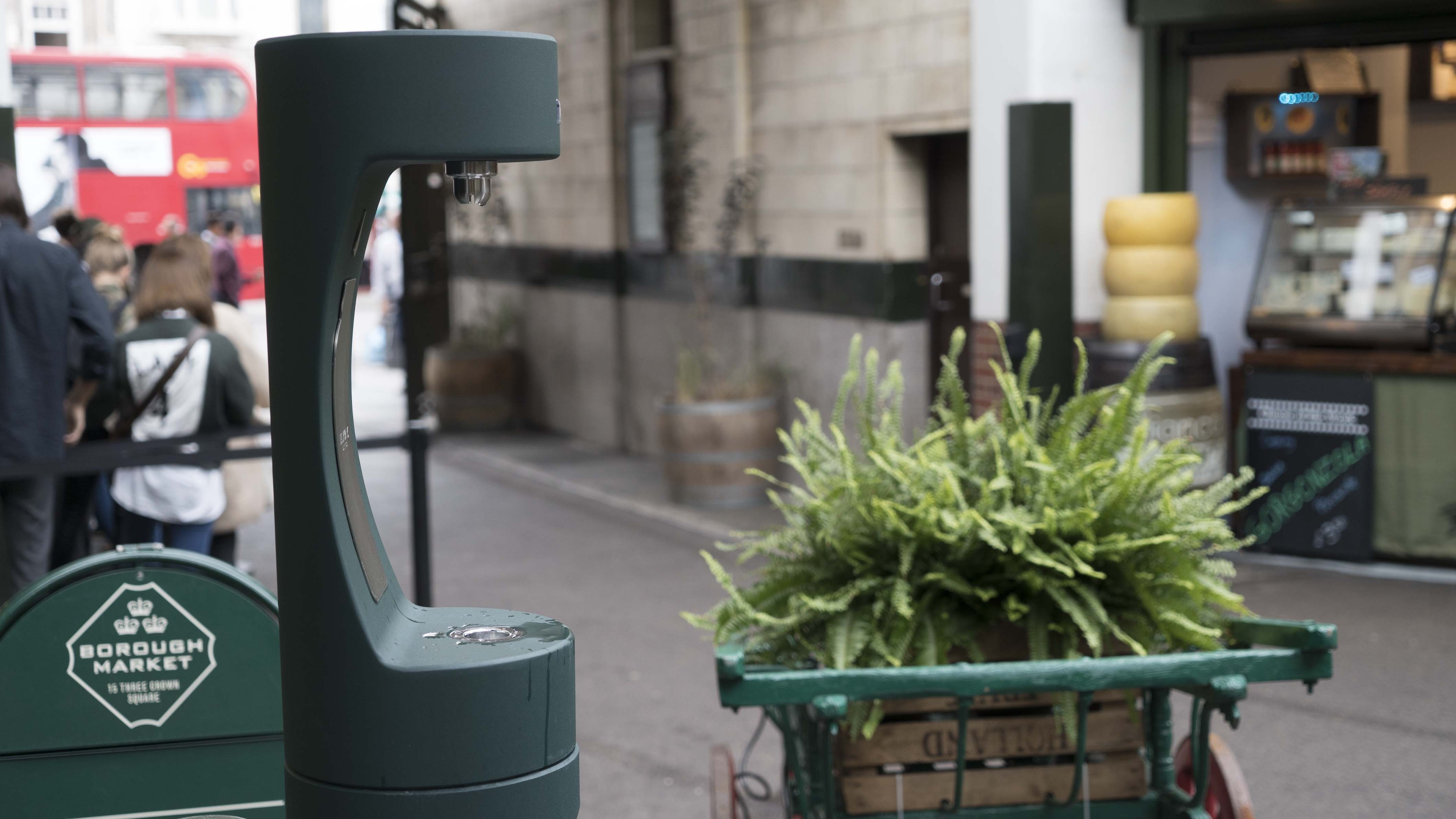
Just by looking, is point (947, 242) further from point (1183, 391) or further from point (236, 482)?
point (236, 482)

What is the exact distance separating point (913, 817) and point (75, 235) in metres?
7.92

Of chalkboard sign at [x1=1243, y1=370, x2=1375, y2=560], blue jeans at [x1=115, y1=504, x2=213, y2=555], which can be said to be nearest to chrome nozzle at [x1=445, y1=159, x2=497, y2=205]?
blue jeans at [x1=115, y1=504, x2=213, y2=555]

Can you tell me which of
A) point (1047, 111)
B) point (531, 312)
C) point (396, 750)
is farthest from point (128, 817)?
point (531, 312)

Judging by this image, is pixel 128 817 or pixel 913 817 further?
pixel 913 817

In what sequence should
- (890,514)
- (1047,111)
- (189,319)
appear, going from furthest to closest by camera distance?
(1047,111) → (189,319) → (890,514)

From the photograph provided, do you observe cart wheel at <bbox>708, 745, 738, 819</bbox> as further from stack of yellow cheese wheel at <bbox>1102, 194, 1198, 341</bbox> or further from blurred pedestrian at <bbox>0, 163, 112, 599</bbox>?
stack of yellow cheese wheel at <bbox>1102, 194, 1198, 341</bbox>

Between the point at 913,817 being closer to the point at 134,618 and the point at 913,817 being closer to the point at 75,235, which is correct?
the point at 134,618

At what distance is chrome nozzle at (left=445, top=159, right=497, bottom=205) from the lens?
182 cm

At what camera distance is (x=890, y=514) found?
2971 millimetres

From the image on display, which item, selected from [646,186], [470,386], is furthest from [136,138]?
[646,186]

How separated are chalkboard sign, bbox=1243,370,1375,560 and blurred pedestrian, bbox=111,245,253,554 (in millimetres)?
5083

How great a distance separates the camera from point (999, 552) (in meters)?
3.04

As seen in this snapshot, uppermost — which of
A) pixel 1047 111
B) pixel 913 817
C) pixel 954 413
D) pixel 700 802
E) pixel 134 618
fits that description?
pixel 1047 111

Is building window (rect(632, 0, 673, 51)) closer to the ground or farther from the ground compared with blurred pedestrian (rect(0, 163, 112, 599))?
farther from the ground
